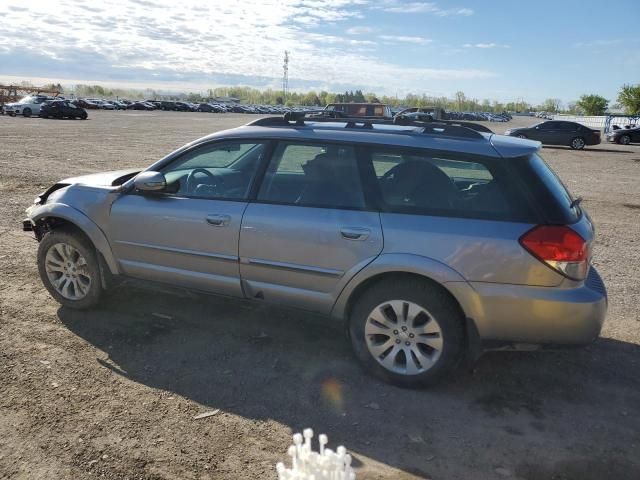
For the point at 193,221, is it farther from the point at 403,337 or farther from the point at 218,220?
the point at 403,337

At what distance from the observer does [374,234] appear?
11.8ft

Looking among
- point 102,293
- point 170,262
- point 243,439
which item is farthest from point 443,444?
point 102,293

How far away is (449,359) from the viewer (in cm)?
354

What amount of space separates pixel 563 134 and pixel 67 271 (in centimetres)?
2645

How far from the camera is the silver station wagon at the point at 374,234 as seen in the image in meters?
3.35

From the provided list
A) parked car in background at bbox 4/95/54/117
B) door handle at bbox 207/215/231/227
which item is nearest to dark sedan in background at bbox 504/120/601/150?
door handle at bbox 207/215/231/227

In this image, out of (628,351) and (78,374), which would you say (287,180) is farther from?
(628,351)

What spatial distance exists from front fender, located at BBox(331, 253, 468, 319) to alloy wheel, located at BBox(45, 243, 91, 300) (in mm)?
2506

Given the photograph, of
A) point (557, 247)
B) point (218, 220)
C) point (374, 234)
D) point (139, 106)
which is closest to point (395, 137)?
point (374, 234)

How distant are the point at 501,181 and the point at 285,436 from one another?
207cm

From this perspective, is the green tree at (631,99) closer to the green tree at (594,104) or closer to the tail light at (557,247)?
the green tree at (594,104)

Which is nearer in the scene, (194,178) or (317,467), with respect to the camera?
(317,467)

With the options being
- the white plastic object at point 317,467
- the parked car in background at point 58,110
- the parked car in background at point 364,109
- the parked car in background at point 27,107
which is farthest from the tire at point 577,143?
the parked car in background at point 27,107

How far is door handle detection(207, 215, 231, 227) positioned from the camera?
13.3 ft
